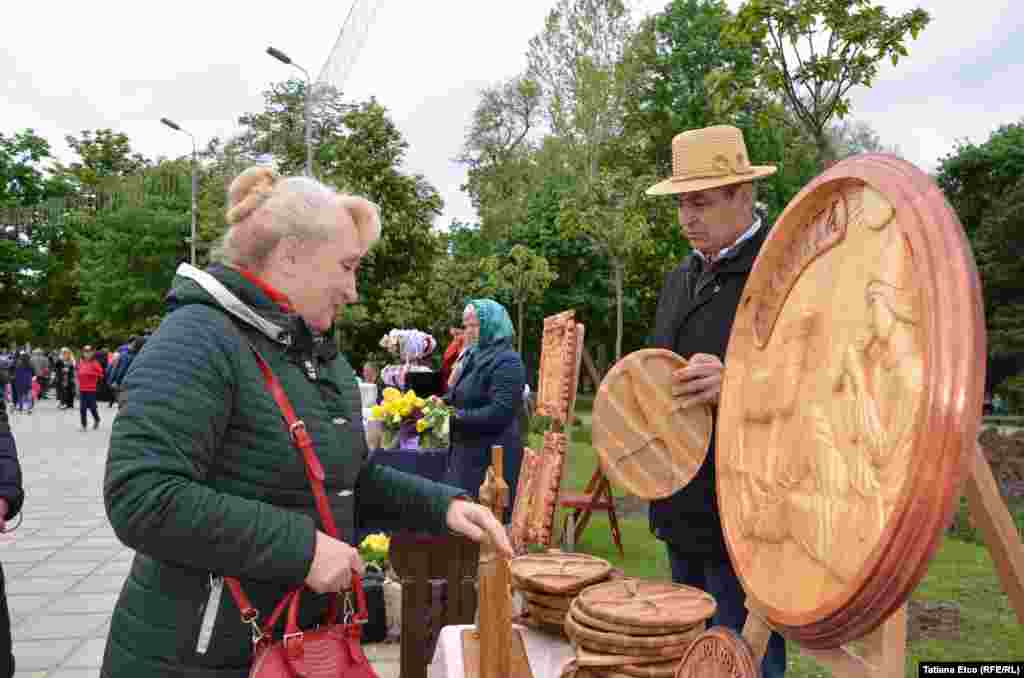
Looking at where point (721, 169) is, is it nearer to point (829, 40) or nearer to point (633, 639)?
point (633, 639)

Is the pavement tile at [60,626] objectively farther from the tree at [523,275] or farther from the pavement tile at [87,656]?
the tree at [523,275]

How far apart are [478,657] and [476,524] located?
2.09 ft

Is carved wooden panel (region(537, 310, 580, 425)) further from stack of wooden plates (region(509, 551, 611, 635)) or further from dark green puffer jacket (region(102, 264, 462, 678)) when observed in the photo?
dark green puffer jacket (region(102, 264, 462, 678))

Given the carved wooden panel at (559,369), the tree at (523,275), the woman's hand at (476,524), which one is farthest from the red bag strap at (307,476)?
the tree at (523,275)

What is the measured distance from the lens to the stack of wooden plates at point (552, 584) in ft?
8.34

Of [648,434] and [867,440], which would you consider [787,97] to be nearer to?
[648,434]

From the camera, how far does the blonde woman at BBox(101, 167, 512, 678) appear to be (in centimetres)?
142

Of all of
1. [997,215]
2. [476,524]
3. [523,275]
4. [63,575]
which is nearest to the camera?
[476,524]


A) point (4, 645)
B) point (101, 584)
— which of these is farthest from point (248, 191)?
point (101, 584)

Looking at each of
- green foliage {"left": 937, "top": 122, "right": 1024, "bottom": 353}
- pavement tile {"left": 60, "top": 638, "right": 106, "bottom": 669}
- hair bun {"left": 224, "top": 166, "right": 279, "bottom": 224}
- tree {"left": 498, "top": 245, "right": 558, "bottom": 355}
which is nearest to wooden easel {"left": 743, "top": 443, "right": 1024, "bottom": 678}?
hair bun {"left": 224, "top": 166, "right": 279, "bottom": 224}

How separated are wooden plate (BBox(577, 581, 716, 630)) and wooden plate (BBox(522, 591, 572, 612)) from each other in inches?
9.1

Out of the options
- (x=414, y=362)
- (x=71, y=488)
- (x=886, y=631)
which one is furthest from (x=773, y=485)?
(x=71, y=488)

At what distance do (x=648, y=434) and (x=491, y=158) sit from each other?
126ft

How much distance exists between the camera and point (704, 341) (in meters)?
2.51
